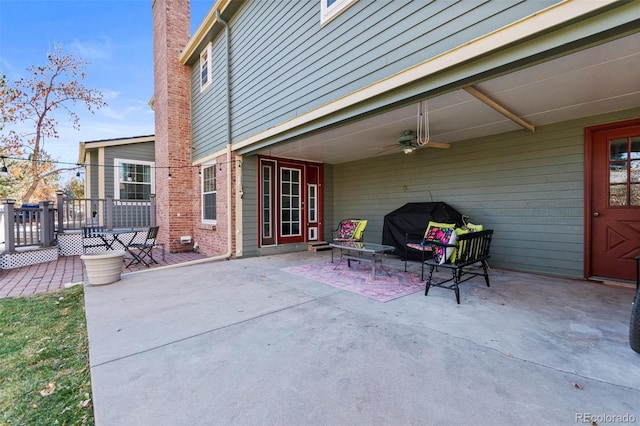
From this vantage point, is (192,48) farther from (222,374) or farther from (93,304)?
(222,374)

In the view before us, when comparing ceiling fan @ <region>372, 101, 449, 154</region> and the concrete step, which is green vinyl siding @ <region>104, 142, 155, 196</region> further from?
ceiling fan @ <region>372, 101, 449, 154</region>

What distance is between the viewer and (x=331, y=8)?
4.14m

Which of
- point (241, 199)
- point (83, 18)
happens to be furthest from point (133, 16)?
point (241, 199)

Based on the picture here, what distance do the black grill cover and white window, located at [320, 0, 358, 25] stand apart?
12.9 ft

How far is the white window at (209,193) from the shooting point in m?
7.43

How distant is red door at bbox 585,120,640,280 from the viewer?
13.6 feet

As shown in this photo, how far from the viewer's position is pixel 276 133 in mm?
5250

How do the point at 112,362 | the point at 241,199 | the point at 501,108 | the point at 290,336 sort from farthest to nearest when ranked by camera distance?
the point at 241,199 → the point at 501,108 → the point at 290,336 → the point at 112,362

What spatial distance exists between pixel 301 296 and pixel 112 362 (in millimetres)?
2060

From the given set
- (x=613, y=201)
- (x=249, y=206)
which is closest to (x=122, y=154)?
(x=249, y=206)

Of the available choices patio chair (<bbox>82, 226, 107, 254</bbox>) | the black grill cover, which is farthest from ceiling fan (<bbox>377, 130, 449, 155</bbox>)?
patio chair (<bbox>82, 226, 107, 254</bbox>)

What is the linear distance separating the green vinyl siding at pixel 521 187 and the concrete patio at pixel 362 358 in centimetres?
107

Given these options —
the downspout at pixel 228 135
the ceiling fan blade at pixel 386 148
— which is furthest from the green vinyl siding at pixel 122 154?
the ceiling fan blade at pixel 386 148

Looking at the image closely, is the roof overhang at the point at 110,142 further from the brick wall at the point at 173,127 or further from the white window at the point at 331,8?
the white window at the point at 331,8
